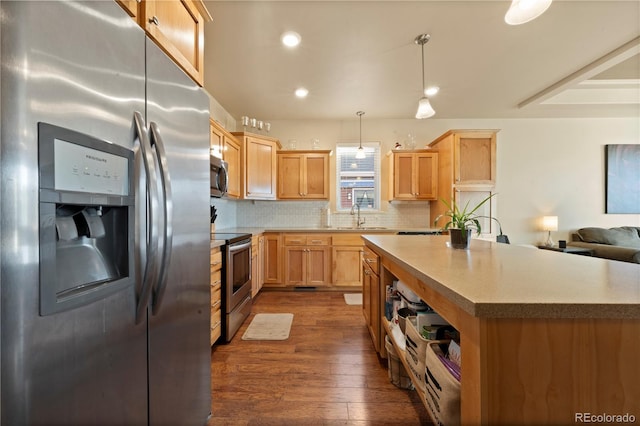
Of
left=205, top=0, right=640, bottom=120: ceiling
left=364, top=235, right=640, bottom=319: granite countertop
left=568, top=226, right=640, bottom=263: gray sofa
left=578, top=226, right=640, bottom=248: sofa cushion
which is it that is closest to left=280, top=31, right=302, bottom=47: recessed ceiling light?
left=205, top=0, right=640, bottom=120: ceiling

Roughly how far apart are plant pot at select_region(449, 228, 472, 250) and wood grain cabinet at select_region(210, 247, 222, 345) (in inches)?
69.7

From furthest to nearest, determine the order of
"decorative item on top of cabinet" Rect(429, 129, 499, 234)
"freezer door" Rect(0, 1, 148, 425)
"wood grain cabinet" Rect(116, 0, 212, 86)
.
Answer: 1. "decorative item on top of cabinet" Rect(429, 129, 499, 234)
2. "wood grain cabinet" Rect(116, 0, 212, 86)
3. "freezer door" Rect(0, 1, 148, 425)

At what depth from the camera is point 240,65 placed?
2.87 metres

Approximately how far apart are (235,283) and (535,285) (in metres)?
2.27

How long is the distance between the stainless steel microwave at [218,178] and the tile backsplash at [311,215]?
189 cm

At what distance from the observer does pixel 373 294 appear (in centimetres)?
211

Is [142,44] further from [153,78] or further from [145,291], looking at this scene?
[145,291]

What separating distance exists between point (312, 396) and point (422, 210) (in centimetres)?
363

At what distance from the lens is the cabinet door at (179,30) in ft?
3.38

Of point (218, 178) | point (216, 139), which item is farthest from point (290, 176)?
point (218, 178)

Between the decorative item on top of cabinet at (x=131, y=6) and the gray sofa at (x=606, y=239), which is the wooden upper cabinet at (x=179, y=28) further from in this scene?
the gray sofa at (x=606, y=239)

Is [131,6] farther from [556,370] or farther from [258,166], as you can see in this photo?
[258,166]

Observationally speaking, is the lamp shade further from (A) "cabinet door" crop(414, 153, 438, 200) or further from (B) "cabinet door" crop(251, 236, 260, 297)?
(B) "cabinet door" crop(251, 236, 260, 297)

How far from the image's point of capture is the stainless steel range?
2273 mm
